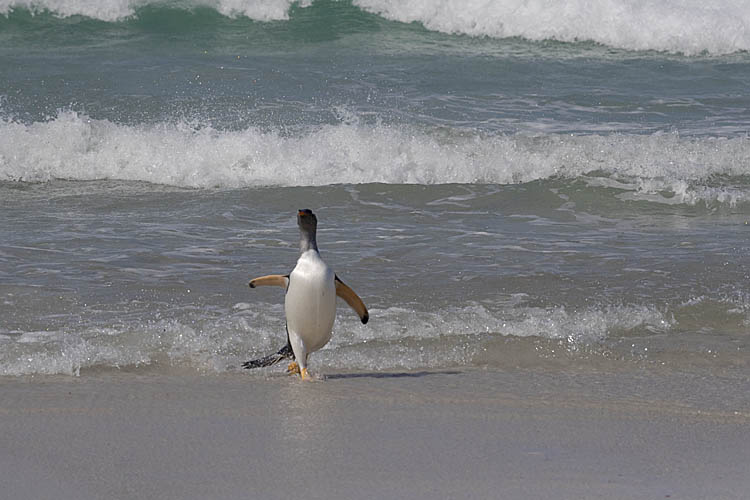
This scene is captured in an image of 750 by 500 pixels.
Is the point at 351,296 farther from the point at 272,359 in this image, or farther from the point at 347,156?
the point at 347,156

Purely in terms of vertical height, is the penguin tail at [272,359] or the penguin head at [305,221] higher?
the penguin head at [305,221]

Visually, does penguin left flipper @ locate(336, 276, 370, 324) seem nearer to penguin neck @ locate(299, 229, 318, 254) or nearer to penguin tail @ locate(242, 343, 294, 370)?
penguin neck @ locate(299, 229, 318, 254)

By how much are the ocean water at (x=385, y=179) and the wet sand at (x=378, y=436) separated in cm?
30

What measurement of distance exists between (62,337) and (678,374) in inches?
101

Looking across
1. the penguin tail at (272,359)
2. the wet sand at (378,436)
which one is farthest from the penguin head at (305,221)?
the wet sand at (378,436)

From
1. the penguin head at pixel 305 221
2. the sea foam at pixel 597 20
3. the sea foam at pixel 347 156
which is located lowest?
the sea foam at pixel 347 156

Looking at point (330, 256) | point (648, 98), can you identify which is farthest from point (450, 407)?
point (648, 98)

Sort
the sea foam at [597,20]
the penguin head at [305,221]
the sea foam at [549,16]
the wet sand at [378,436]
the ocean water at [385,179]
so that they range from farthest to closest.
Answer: the sea foam at [597,20] < the sea foam at [549,16] < the ocean water at [385,179] < the penguin head at [305,221] < the wet sand at [378,436]

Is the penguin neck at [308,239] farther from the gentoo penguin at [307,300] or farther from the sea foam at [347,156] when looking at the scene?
the sea foam at [347,156]

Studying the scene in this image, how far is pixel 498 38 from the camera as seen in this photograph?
1631 cm

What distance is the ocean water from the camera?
466 centimetres

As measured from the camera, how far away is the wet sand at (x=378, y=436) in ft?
9.43

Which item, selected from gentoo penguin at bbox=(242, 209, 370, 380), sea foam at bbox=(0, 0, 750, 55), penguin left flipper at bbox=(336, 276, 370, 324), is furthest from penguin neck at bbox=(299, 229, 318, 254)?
sea foam at bbox=(0, 0, 750, 55)

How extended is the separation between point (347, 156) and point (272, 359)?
5.61m
